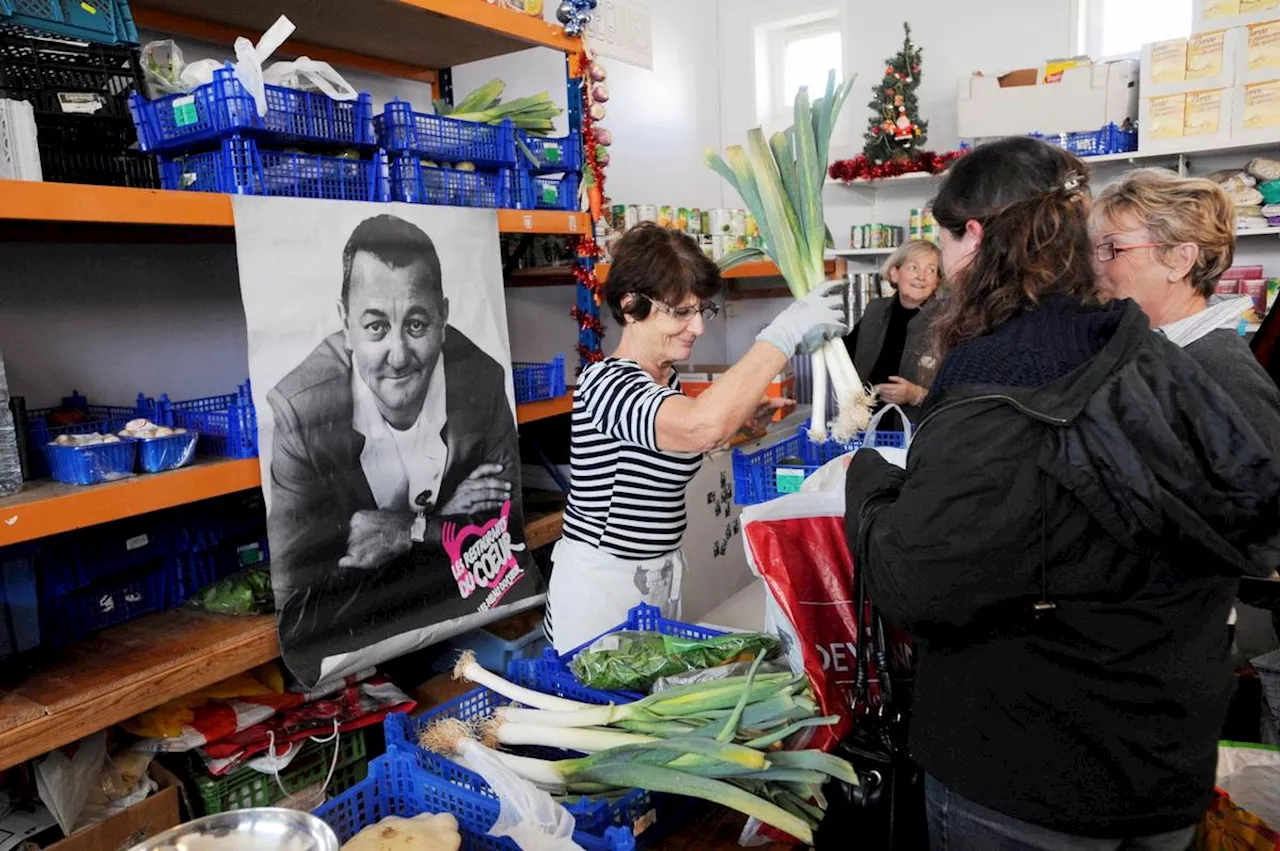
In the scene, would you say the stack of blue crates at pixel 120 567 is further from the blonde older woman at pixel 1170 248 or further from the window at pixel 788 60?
the window at pixel 788 60

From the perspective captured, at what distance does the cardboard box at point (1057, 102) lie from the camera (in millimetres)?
4590

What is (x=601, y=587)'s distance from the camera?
85.3 inches

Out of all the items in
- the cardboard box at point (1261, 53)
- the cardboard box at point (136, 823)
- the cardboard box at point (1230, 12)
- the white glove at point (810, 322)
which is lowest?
the cardboard box at point (136, 823)

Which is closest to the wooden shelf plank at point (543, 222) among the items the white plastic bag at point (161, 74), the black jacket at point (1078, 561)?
the white plastic bag at point (161, 74)

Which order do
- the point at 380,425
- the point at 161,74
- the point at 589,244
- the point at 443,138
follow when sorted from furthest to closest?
the point at 589,244
the point at 443,138
the point at 380,425
the point at 161,74

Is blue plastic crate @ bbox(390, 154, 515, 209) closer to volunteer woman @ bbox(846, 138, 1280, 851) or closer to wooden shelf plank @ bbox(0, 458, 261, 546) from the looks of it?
wooden shelf plank @ bbox(0, 458, 261, 546)

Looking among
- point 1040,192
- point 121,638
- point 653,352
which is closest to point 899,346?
point 653,352

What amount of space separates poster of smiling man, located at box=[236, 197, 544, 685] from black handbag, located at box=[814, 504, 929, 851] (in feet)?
5.06

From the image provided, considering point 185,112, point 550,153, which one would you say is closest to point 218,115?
point 185,112

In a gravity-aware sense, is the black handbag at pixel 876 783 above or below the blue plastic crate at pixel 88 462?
below

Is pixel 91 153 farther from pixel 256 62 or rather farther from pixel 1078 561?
pixel 1078 561

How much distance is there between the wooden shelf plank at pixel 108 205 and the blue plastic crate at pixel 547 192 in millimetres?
1112

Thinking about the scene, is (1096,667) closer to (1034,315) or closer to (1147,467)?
(1147,467)

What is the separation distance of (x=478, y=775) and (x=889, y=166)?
4.73m
